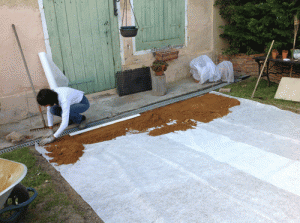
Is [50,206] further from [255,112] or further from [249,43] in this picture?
[249,43]

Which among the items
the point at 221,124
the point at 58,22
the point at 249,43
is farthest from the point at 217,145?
the point at 249,43

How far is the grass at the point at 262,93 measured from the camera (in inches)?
206

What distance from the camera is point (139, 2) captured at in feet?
19.7

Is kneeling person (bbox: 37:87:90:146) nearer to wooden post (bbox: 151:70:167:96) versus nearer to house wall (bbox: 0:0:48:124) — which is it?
house wall (bbox: 0:0:48:124)

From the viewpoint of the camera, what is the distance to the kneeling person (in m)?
3.54

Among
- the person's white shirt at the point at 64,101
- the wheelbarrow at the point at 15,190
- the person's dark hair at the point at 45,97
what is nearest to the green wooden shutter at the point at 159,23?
the person's white shirt at the point at 64,101

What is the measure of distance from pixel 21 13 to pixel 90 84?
1.87 metres

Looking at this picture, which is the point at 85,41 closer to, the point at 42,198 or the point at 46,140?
the point at 46,140

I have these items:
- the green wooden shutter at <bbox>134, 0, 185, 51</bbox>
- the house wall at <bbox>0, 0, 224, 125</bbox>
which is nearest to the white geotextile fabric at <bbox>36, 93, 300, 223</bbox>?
the house wall at <bbox>0, 0, 224, 125</bbox>

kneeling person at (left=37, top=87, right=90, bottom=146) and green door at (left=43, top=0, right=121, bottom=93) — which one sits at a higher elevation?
green door at (left=43, top=0, right=121, bottom=93)

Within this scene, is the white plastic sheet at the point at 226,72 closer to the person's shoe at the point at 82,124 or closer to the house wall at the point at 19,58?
the house wall at the point at 19,58

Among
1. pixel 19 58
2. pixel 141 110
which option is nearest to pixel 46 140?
pixel 19 58

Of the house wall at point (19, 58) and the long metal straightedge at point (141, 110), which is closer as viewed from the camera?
the long metal straightedge at point (141, 110)

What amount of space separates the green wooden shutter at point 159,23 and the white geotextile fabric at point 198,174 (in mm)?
2913
